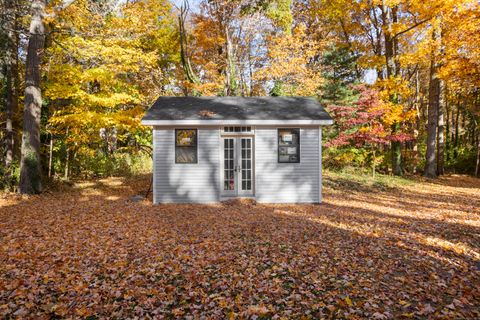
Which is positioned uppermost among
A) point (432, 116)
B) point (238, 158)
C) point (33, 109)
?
point (432, 116)

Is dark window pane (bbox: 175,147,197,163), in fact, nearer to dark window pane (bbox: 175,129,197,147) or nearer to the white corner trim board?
dark window pane (bbox: 175,129,197,147)

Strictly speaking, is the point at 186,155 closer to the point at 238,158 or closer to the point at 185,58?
the point at 238,158

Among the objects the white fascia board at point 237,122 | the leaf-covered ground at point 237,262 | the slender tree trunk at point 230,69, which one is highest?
the slender tree trunk at point 230,69

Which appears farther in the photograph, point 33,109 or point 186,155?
point 33,109

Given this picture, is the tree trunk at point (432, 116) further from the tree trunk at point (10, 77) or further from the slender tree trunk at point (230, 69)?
the tree trunk at point (10, 77)

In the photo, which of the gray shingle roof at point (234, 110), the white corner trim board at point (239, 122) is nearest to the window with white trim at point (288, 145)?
the white corner trim board at point (239, 122)

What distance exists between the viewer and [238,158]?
428 inches

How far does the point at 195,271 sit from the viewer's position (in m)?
4.79

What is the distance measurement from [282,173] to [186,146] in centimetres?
354

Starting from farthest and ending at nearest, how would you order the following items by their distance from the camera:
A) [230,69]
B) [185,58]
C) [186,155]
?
[185,58], [230,69], [186,155]

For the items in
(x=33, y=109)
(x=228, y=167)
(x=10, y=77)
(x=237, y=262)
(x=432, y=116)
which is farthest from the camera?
(x=432, y=116)

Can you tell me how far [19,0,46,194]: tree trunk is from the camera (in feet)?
36.6

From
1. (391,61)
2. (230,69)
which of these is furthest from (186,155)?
(391,61)

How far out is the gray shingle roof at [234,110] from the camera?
10.4 m
